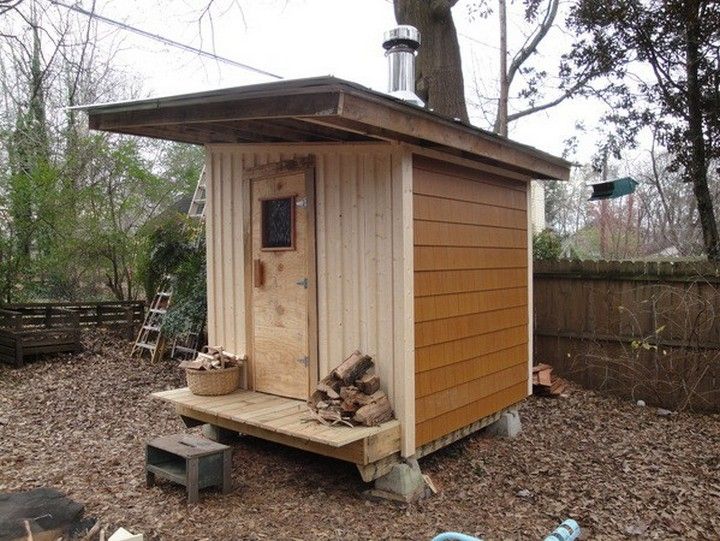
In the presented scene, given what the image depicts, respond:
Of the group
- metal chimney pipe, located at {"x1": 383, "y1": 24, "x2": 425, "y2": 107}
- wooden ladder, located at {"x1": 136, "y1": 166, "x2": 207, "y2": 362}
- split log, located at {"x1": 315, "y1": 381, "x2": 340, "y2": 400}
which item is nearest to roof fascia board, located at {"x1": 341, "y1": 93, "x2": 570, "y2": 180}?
metal chimney pipe, located at {"x1": 383, "y1": 24, "x2": 425, "y2": 107}

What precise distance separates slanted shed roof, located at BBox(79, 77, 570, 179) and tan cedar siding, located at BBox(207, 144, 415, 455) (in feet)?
0.43

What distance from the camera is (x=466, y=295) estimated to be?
13.5 ft

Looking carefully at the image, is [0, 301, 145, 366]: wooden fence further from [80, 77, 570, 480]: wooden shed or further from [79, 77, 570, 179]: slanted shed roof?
[79, 77, 570, 179]: slanted shed roof

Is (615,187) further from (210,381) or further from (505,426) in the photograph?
(210,381)

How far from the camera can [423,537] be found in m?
3.04

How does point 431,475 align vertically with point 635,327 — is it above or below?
below

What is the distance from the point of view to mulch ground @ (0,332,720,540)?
3.15m

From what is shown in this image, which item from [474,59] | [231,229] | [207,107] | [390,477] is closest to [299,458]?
[390,477]

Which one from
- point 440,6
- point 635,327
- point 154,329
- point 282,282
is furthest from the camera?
point 154,329

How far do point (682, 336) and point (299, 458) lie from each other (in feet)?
12.7

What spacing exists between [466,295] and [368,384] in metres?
1.09

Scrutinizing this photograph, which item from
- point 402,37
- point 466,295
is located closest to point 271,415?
point 466,295

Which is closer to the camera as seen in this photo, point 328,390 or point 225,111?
point 225,111

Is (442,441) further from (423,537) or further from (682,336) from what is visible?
(682,336)
